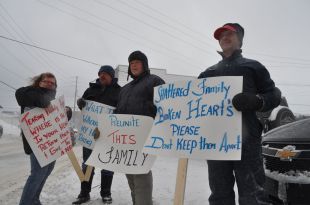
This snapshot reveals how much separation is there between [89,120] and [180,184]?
2.18 m

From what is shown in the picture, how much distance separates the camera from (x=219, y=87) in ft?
8.18

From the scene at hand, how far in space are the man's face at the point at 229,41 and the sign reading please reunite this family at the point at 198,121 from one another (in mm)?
334

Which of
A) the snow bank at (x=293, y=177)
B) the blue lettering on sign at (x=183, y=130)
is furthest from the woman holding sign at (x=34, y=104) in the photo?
the snow bank at (x=293, y=177)

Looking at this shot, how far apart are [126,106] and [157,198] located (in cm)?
173

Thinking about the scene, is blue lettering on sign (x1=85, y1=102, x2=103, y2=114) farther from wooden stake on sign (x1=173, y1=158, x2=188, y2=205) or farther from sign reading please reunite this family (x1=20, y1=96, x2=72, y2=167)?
wooden stake on sign (x1=173, y1=158, x2=188, y2=205)

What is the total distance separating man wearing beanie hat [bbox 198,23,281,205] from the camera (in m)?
2.32

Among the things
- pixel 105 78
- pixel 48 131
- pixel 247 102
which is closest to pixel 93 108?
pixel 105 78

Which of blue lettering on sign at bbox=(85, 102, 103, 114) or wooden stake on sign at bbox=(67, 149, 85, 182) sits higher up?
blue lettering on sign at bbox=(85, 102, 103, 114)

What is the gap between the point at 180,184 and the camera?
2480mm

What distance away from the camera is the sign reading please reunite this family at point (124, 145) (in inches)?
122

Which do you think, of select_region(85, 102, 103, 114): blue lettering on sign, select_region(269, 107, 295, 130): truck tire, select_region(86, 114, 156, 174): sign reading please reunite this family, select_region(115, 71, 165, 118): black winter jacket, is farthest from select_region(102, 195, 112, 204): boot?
select_region(269, 107, 295, 130): truck tire

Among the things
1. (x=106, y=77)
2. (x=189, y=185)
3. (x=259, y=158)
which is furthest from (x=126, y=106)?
(x=189, y=185)

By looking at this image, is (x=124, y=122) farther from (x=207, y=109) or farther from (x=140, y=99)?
(x=207, y=109)

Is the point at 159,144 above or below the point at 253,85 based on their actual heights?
below
